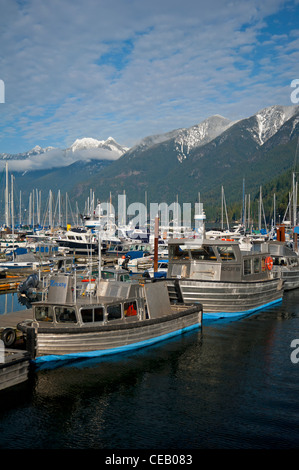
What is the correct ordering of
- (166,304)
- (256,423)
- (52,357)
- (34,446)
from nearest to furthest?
(34,446) < (256,423) < (52,357) < (166,304)

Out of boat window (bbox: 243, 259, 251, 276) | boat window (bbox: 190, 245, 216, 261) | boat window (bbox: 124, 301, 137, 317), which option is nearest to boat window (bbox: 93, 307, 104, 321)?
boat window (bbox: 124, 301, 137, 317)

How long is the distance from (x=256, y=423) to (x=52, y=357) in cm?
1153

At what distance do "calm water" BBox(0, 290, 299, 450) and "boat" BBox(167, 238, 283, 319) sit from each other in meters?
6.85

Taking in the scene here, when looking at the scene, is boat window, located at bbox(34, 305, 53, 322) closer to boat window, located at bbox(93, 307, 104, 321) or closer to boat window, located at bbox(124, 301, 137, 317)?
boat window, located at bbox(93, 307, 104, 321)

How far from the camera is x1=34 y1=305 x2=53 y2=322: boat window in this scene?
947 inches

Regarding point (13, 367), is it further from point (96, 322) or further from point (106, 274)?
point (106, 274)

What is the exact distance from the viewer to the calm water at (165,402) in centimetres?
1599

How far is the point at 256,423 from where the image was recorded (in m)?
17.2

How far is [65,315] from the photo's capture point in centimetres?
2405

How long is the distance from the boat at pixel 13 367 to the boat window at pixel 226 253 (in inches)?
816

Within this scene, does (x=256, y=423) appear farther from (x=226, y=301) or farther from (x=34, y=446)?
(x=226, y=301)

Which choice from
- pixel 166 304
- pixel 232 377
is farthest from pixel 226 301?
pixel 232 377

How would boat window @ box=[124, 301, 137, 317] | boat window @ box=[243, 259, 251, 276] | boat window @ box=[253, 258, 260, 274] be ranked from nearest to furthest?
boat window @ box=[124, 301, 137, 317] → boat window @ box=[243, 259, 251, 276] → boat window @ box=[253, 258, 260, 274]

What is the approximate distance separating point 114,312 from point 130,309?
4.60 feet
